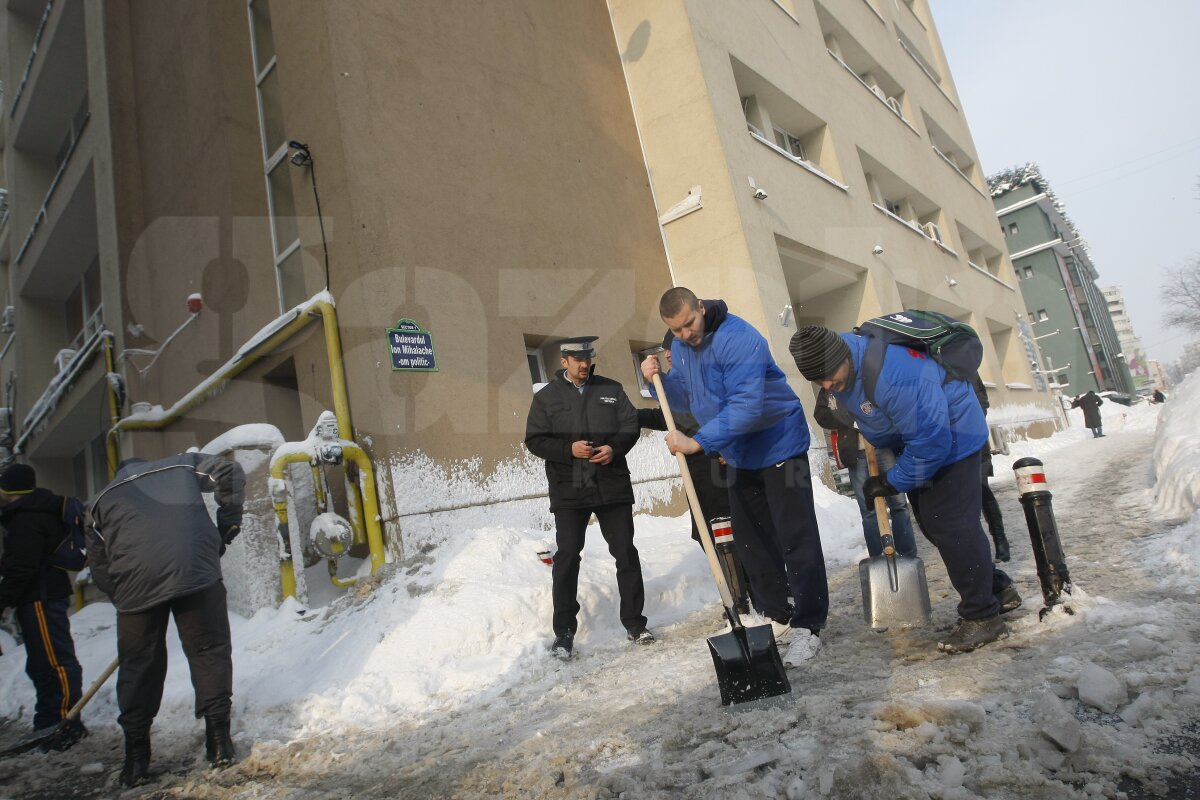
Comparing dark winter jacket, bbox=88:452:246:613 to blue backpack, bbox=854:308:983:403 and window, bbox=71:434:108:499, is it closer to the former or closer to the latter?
blue backpack, bbox=854:308:983:403

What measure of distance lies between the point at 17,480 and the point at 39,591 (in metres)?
0.81

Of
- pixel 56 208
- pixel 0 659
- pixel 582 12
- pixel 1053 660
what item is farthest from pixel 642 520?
pixel 56 208

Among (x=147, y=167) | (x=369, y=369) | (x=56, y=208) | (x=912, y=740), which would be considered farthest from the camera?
(x=56, y=208)

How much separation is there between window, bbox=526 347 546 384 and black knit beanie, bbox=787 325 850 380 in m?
4.90

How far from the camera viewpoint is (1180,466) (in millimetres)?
5555

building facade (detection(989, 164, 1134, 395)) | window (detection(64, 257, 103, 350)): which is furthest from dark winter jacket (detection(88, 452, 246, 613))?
building facade (detection(989, 164, 1134, 395))

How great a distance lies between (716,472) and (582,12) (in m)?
7.99

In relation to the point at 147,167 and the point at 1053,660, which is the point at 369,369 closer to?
the point at 1053,660

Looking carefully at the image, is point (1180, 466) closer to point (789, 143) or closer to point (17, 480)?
point (17, 480)

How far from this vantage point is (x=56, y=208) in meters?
12.6

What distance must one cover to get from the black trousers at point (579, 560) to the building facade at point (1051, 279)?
57060 mm

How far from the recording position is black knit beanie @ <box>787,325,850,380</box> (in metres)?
3.21

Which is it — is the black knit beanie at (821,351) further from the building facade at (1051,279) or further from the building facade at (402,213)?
the building facade at (1051,279)

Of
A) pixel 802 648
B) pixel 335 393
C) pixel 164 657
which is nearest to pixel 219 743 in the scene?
pixel 164 657
